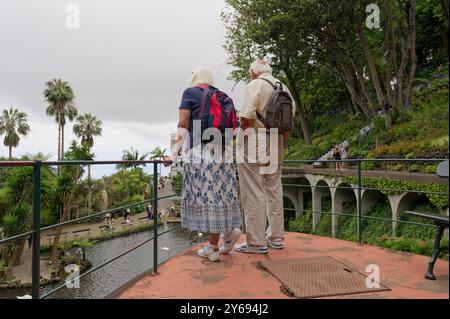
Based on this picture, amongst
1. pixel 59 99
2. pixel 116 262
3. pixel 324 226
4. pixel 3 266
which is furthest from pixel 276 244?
pixel 59 99

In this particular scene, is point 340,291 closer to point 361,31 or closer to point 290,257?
point 290,257

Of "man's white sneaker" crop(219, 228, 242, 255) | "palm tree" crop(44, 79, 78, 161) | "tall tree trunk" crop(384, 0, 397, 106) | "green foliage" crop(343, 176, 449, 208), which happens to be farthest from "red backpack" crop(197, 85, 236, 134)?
"palm tree" crop(44, 79, 78, 161)

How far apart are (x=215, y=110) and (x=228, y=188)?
2.38ft

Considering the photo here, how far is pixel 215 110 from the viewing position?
312 cm

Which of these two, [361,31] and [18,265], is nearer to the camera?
[361,31]

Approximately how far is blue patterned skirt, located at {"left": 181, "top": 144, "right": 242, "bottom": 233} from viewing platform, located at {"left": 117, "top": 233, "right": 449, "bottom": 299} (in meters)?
0.39

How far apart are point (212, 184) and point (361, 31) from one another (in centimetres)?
1558

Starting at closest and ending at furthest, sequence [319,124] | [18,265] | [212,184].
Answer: [212,184] < [18,265] < [319,124]

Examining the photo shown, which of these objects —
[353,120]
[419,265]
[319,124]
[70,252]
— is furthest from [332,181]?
[70,252]

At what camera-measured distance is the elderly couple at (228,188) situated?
3127 mm

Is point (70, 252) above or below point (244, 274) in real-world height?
below

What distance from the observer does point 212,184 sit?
3154mm

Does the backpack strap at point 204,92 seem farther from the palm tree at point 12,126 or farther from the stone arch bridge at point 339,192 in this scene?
the palm tree at point 12,126

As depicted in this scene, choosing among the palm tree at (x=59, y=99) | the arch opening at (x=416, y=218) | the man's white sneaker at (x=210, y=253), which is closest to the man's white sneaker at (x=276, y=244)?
the man's white sneaker at (x=210, y=253)
